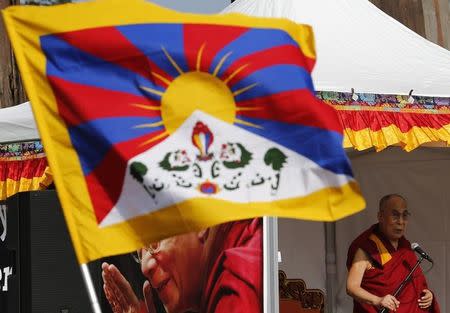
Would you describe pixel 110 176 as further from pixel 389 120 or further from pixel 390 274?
pixel 390 274

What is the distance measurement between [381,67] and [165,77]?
3324 millimetres

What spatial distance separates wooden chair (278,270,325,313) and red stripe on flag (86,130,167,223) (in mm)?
4633

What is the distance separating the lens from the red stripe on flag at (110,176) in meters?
4.11

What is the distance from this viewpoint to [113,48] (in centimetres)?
425

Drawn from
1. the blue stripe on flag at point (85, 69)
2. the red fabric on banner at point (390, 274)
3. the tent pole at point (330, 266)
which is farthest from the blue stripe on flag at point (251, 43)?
the tent pole at point (330, 266)

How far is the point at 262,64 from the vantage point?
436cm

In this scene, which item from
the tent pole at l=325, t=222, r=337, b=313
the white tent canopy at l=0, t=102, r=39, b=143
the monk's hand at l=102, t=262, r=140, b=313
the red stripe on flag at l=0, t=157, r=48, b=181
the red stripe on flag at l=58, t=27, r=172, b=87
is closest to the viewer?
the red stripe on flag at l=58, t=27, r=172, b=87

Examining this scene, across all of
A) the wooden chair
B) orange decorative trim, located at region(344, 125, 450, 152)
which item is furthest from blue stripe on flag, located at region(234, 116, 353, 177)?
the wooden chair

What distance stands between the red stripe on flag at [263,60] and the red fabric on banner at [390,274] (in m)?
2.81

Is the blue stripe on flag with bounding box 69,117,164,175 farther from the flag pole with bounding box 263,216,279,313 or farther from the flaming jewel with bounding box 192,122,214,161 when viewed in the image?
the flag pole with bounding box 263,216,279,313

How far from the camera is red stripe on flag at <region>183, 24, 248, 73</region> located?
4.31 m

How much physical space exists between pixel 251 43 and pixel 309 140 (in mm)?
437

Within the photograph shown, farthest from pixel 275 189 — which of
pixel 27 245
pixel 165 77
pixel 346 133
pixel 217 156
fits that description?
pixel 27 245

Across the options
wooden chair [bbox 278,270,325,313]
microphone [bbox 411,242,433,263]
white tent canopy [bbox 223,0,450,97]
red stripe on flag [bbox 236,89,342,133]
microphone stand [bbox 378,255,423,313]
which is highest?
white tent canopy [bbox 223,0,450,97]
